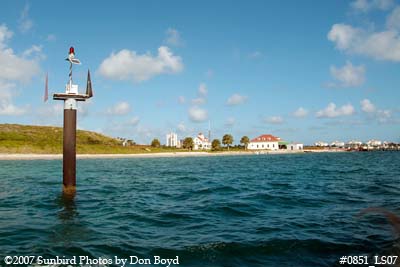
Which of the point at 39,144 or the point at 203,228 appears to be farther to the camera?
the point at 39,144

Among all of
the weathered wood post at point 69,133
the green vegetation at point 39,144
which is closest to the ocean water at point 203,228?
the weathered wood post at point 69,133

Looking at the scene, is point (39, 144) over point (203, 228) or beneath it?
over

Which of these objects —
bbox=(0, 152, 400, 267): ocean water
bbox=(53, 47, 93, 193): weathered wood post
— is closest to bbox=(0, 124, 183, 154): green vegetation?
bbox=(53, 47, 93, 193): weathered wood post

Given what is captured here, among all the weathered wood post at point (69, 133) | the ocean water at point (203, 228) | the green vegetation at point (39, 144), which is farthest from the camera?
the green vegetation at point (39, 144)

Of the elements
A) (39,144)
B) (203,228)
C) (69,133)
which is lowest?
(203,228)

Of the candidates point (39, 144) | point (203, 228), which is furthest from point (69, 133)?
point (39, 144)

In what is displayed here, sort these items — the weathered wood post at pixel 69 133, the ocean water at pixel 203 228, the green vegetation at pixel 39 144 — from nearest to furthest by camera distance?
1. the ocean water at pixel 203 228
2. the weathered wood post at pixel 69 133
3. the green vegetation at pixel 39 144

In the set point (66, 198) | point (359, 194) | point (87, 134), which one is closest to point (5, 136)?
point (87, 134)

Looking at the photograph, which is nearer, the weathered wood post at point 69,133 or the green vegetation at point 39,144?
the weathered wood post at point 69,133

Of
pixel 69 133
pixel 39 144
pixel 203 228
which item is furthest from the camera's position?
pixel 39 144

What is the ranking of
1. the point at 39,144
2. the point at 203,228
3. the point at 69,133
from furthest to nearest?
the point at 39,144 → the point at 69,133 → the point at 203,228

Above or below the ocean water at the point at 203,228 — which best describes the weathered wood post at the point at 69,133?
above

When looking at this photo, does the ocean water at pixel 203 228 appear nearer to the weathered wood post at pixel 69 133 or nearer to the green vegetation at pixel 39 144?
the weathered wood post at pixel 69 133

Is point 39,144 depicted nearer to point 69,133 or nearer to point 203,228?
point 69,133
